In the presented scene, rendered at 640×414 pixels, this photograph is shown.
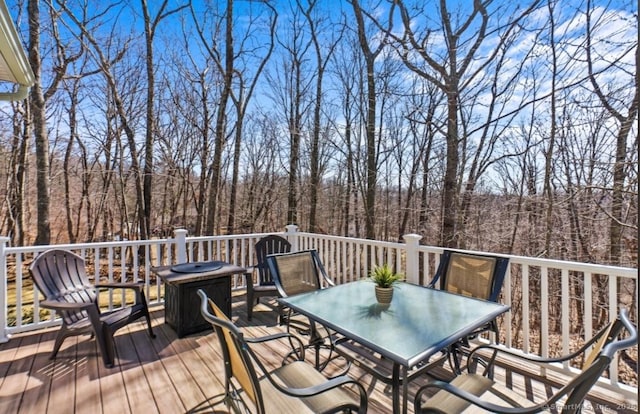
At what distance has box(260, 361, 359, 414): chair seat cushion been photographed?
1635 millimetres

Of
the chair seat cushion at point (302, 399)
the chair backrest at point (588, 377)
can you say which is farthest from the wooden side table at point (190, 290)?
the chair backrest at point (588, 377)

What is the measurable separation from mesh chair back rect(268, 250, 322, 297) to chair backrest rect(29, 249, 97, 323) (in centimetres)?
208

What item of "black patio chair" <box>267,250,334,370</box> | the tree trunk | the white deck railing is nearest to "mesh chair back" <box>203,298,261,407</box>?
"black patio chair" <box>267,250,334,370</box>

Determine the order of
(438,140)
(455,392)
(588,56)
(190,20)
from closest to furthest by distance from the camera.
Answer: (455,392)
(588,56)
(438,140)
(190,20)

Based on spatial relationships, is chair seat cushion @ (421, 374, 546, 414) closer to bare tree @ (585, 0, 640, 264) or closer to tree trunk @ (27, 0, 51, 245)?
bare tree @ (585, 0, 640, 264)

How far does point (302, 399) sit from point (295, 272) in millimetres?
1568

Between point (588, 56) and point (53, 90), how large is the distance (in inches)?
446

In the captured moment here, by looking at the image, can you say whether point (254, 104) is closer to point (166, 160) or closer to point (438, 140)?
point (166, 160)

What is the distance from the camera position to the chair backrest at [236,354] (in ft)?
4.73

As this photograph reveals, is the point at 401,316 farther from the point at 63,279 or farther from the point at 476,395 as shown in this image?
the point at 63,279

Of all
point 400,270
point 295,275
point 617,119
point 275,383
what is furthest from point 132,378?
point 617,119

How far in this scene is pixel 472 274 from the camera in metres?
2.98

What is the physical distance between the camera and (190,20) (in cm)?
890

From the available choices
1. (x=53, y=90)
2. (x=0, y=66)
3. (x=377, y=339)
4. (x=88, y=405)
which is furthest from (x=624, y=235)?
(x=53, y=90)
